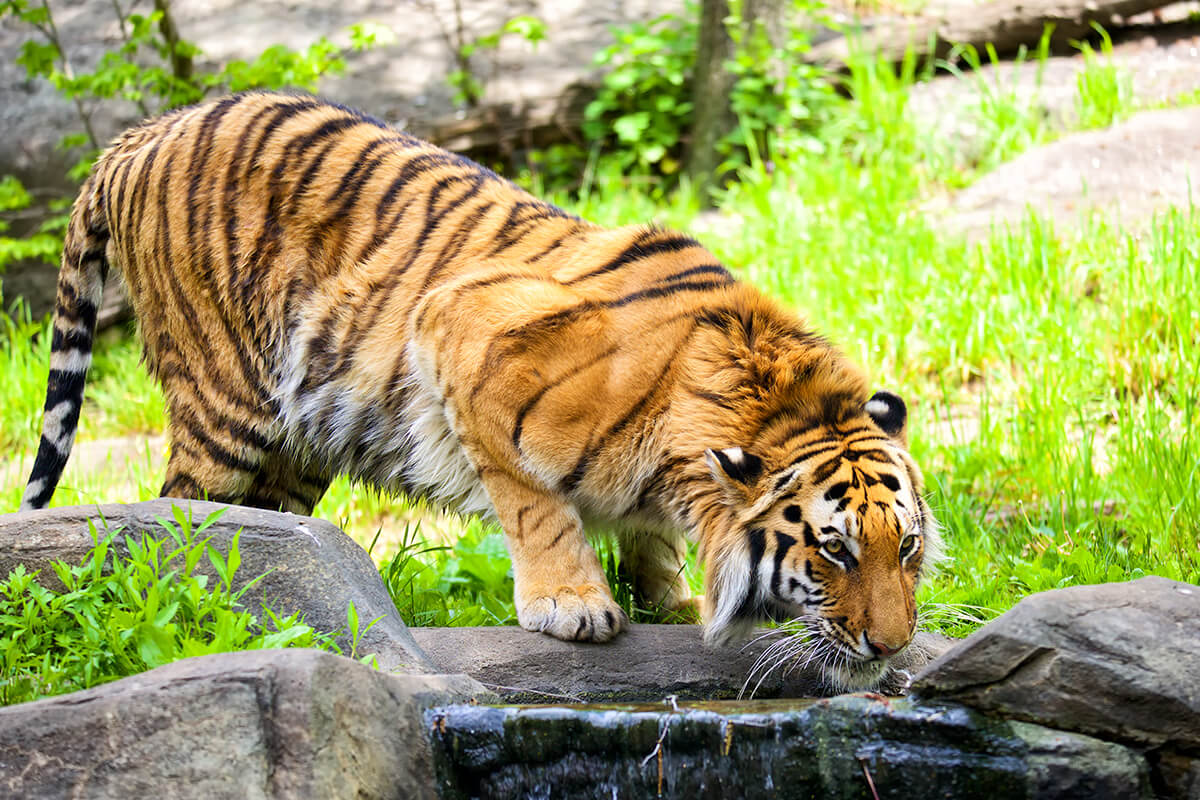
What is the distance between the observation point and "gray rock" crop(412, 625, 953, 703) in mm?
3062

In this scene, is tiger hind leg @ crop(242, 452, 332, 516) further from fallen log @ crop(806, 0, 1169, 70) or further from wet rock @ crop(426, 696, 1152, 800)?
fallen log @ crop(806, 0, 1169, 70)

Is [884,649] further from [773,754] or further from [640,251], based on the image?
[640,251]

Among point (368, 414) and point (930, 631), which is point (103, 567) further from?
point (930, 631)

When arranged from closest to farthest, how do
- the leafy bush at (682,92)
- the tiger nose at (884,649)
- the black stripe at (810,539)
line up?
1. the tiger nose at (884,649)
2. the black stripe at (810,539)
3. the leafy bush at (682,92)

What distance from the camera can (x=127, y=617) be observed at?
8.25ft

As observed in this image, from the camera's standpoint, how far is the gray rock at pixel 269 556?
2.76 m

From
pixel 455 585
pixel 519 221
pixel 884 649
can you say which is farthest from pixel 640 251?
pixel 884 649

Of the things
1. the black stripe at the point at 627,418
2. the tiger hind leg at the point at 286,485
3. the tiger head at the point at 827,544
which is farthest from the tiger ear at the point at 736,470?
the tiger hind leg at the point at 286,485

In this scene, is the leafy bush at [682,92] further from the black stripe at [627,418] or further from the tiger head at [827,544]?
the tiger head at [827,544]

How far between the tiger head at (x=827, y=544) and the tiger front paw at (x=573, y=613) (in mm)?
272

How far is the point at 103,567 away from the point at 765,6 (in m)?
6.03

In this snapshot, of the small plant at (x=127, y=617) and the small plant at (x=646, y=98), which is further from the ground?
the small plant at (x=646, y=98)

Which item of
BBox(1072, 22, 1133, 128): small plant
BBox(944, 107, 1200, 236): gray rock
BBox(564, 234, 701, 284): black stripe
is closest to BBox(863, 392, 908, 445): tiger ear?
BBox(564, 234, 701, 284): black stripe

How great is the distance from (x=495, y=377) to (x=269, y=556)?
3.02ft
